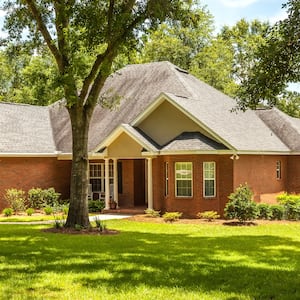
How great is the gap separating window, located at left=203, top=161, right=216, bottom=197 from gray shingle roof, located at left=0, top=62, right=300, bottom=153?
1551mm

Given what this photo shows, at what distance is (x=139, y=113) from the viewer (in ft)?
93.5

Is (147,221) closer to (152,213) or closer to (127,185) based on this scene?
(152,213)

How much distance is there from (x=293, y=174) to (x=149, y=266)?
23156 mm

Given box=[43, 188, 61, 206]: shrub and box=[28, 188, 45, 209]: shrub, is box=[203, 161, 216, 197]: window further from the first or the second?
box=[28, 188, 45, 209]: shrub

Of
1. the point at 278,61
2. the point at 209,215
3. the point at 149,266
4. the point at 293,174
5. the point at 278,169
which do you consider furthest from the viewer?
the point at 293,174

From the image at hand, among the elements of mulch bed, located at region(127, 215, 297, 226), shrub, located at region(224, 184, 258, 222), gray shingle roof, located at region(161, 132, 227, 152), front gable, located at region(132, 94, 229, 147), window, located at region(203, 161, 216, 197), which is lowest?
mulch bed, located at region(127, 215, 297, 226)

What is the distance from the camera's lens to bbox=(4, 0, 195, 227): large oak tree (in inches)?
688

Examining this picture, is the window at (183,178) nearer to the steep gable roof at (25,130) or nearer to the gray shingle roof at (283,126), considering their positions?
the steep gable roof at (25,130)

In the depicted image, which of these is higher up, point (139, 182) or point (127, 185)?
point (139, 182)

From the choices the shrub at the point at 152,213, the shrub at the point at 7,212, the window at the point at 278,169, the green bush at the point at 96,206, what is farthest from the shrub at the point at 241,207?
the shrub at the point at 7,212

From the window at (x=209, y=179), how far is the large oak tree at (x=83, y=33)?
8.15 m

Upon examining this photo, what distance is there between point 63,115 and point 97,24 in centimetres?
1774

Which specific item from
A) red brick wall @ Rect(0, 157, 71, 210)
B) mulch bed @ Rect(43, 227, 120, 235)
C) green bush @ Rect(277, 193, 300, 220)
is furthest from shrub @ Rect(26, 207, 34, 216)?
green bush @ Rect(277, 193, 300, 220)

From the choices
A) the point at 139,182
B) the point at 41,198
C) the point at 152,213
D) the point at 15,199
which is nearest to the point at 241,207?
the point at 152,213
